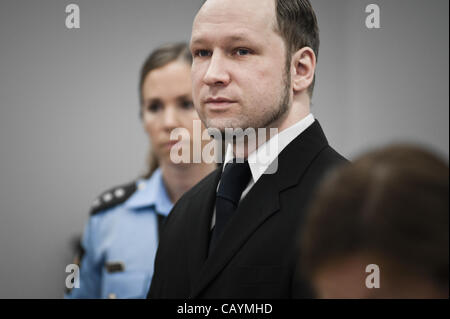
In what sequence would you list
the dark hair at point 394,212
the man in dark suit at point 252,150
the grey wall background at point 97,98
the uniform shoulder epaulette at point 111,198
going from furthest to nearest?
the grey wall background at point 97,98 → the uniform shoulder epaulette at point 111,198 → the man in dark suit at point 252,150 → the dark hair at point 394,212

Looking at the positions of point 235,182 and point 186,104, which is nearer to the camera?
point 235,182

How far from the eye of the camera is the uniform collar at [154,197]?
1.61 meters

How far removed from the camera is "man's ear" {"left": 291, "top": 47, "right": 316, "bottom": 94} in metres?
0.95

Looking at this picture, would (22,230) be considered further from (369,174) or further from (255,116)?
(369,174)

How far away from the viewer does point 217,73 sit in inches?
35.2

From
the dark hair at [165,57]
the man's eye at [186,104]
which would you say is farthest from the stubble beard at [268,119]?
the dark hair at [165,57]

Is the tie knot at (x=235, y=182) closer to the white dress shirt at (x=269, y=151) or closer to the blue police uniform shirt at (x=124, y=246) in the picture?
the white dress shirt at (x=269, y=151)

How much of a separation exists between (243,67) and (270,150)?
158 millimetres

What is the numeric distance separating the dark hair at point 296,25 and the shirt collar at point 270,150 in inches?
4.7

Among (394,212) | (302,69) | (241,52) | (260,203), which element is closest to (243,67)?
(241,52)

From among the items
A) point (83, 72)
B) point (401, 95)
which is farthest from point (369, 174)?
point (83, 72)

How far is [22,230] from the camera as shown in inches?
86.9

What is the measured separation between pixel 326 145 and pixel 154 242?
31.8 inches

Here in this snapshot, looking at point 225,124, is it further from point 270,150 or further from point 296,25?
point 296,25
